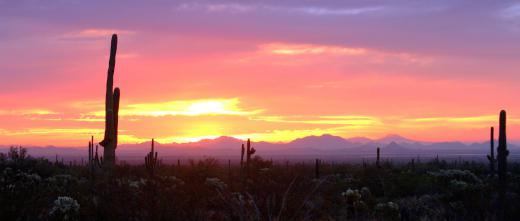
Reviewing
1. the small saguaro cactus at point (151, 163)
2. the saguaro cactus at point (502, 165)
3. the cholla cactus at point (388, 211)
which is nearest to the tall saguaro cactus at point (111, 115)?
the small saguaro cactus at point (151, 163)

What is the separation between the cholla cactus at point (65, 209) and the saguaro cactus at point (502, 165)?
1006 cm

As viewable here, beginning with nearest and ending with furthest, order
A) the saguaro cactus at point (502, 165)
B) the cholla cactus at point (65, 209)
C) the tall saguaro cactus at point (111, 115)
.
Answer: the cholla cactus at point (65, 209)
the saguaro cactus at point (502, 165)
the tall saguaro cactus at point (111, 115)

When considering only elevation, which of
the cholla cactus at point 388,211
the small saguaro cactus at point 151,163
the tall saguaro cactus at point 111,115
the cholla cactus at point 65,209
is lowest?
the cholla cactus at point 388,211

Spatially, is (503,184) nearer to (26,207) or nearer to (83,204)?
(83,204)

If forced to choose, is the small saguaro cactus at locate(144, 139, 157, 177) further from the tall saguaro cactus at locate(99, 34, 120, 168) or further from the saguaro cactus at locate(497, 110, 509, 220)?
the saguaro cactus at locate(497, 110, 509, 220)

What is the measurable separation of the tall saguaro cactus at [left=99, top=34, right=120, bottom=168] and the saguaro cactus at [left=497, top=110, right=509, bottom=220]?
10.7 metres

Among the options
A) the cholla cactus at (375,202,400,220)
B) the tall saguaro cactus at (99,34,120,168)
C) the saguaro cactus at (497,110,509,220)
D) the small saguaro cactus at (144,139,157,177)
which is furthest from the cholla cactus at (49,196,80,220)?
the saguaro cactus at (497,110,509,220)

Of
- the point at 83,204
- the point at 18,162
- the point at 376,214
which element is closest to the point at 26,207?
the point at 83,204

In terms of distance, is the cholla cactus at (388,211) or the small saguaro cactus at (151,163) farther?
the cholla cactus at (388,211)

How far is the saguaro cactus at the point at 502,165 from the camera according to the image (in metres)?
16.9

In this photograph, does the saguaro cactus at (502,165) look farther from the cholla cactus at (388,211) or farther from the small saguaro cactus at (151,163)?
the small saguaro cactus at (151,163)

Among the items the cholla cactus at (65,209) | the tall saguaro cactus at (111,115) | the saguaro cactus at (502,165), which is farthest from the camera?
the tall saguaro cactus at (111,115)

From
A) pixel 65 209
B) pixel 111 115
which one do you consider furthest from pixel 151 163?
pixel 111 115

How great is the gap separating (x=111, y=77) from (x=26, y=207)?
9299 mm
